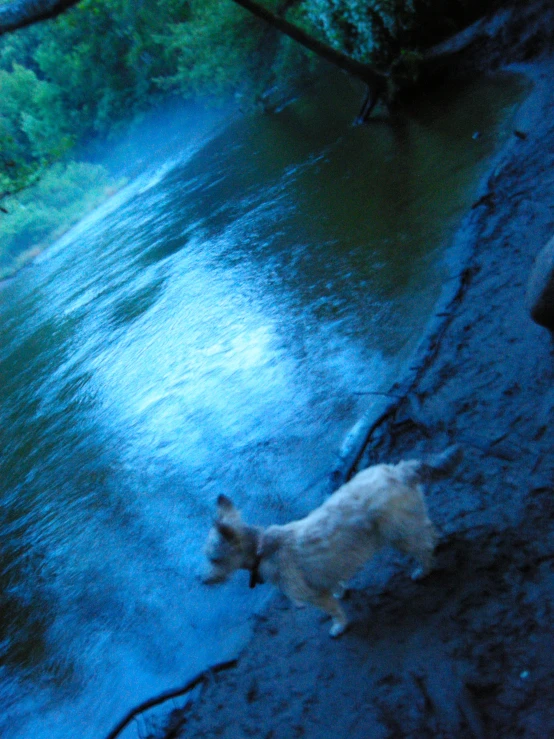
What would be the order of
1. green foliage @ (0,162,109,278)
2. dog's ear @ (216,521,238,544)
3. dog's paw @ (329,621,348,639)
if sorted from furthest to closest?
green foliage @ (0,162,109,278), dog's paw @ (329,621,348,639), dog's ear @ (216,521,238,544)

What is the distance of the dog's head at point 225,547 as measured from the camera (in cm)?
400

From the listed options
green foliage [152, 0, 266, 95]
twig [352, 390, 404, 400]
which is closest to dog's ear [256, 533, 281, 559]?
twig [352, 390, 404, 400]

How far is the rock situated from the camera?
4.70 m

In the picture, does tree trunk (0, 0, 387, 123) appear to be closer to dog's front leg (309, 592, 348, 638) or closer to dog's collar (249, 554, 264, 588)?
dog's collar (249, 554, 264, 588)

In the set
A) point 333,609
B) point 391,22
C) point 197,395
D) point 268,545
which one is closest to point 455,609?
point 333,609

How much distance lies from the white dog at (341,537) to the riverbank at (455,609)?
0.31 m

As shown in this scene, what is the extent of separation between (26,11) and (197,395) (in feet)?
25.0

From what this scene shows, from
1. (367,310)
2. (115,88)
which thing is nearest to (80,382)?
(367,310)

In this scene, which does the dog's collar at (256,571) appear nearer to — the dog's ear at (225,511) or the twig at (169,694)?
the dog's ear at (225,511)

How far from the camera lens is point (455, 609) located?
3791mm

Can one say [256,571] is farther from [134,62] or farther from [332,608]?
[134,62]

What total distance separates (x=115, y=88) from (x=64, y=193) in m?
12.7

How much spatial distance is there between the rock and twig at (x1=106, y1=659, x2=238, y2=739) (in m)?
3.75

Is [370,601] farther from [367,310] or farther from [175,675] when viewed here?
[367,310]
